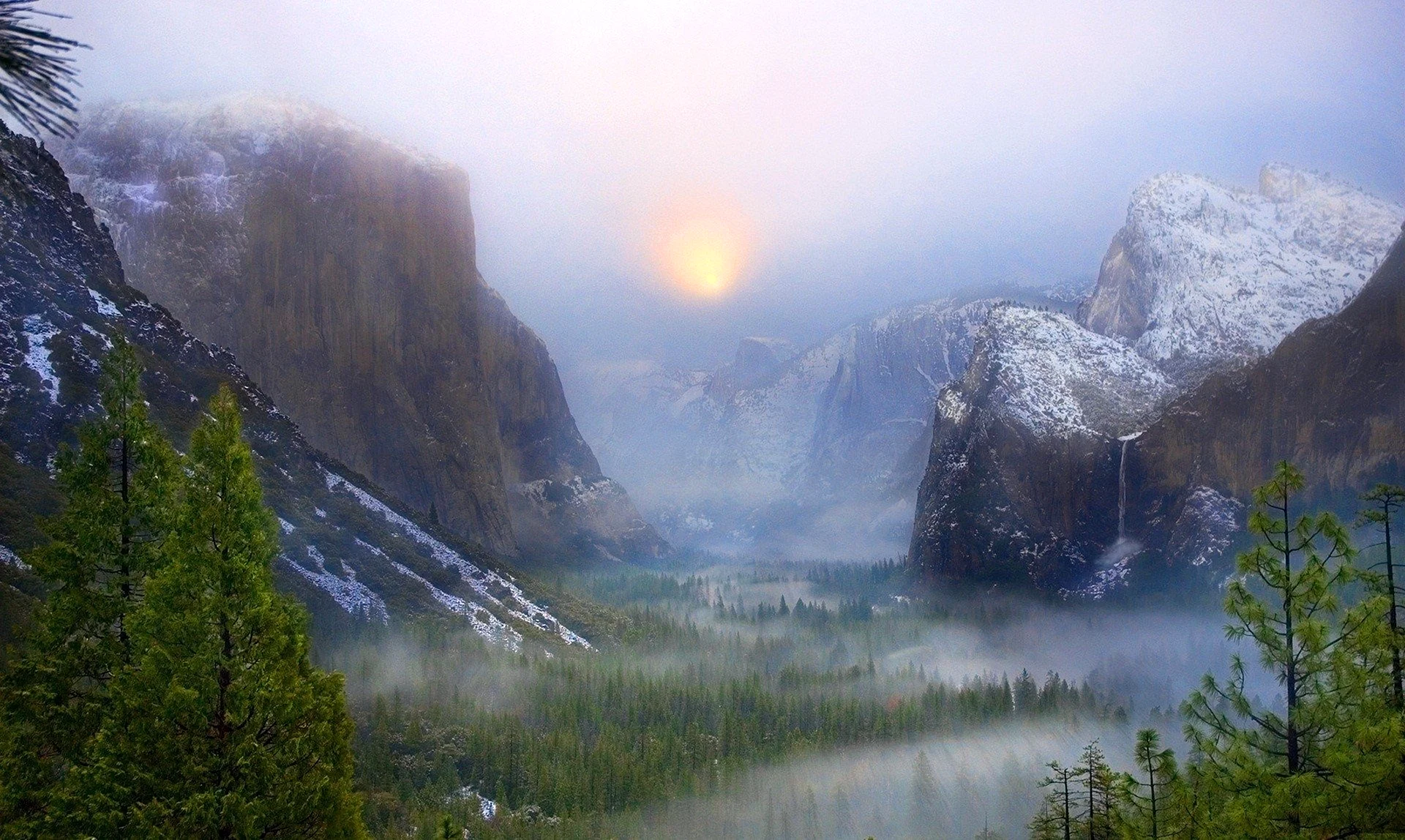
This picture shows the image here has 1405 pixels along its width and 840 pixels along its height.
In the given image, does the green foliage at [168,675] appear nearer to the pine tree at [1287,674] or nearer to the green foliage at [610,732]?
the pine tree at [1287,674]

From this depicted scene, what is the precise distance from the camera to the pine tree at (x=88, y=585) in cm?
2150

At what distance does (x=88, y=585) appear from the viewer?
2288cm

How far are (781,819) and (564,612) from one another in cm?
7962

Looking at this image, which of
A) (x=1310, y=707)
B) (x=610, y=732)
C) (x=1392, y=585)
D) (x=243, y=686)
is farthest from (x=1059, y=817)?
(x=610, y=732)

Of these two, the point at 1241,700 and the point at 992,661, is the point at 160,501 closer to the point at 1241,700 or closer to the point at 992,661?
the point at 1241,700

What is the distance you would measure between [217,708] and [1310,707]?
21.8 metres

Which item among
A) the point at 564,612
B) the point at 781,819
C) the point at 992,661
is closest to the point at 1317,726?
the point at 781,819

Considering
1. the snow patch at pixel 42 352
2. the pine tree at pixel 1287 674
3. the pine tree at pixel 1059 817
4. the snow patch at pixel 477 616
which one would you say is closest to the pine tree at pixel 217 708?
the pine tree at pixel 1287 674

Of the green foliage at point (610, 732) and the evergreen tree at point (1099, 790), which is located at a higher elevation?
the evergreen tree at point (1099, 790)

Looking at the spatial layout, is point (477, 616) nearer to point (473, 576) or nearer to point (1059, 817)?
point (473, 576)

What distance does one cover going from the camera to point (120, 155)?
183 metres

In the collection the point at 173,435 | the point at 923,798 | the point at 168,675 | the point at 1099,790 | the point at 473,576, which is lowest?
the point at 923,798

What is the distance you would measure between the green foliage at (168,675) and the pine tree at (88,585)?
1.5 inches

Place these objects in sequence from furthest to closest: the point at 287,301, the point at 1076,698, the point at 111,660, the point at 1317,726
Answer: the point at 287,301
the point at 1076,698
the point at 111,660
the point at 1317,726
